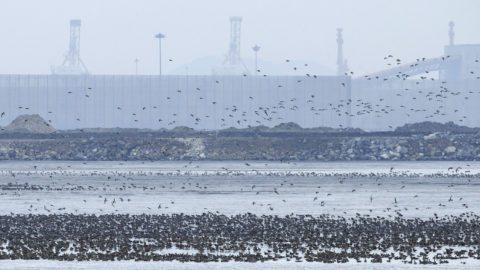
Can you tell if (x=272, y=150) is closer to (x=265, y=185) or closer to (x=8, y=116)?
(x=8, y=116)

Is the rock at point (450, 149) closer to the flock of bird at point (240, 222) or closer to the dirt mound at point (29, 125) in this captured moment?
the dirt mound at point (29, 125)

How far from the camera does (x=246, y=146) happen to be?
5049 inches

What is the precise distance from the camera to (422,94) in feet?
609

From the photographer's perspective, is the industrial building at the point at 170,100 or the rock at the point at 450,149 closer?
the rock at the point at 450,149

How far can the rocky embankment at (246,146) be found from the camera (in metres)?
124

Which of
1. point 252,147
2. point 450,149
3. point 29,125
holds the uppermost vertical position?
point 29,125

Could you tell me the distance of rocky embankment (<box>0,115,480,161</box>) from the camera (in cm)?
12419

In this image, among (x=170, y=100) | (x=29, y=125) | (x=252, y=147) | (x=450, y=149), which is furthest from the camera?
(x=170, y=100)

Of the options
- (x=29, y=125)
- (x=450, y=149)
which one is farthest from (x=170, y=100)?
(x=450, y=149)

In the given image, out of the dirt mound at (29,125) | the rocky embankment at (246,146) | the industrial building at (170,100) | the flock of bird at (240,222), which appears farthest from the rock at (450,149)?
the flock of bird at (240,222)

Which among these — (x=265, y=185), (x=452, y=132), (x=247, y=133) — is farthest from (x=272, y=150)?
(x=265, y=185)

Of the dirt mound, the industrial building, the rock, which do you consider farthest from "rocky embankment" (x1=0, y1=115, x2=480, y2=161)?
the industrial building

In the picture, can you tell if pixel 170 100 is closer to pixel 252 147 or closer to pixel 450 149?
pixel 252 147

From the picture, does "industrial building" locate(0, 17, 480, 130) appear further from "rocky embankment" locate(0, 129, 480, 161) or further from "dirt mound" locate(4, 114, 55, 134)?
"rocky embankment" locate(0, 129, 480, 161)
